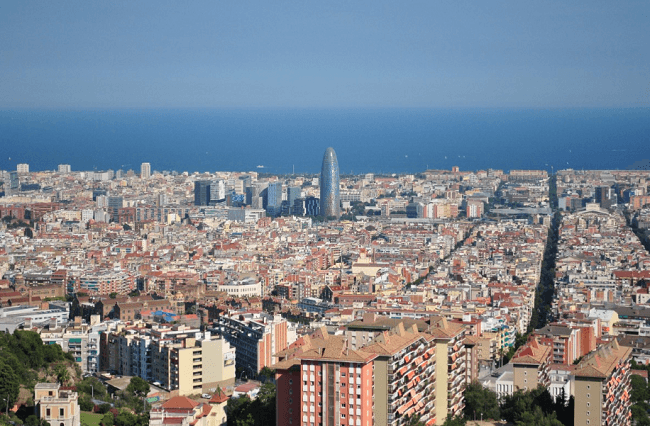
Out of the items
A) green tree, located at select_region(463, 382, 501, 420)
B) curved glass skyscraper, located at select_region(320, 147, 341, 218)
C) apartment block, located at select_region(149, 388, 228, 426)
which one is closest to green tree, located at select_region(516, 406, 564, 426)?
green tree, located at select_region(463, 382, 501, 420)

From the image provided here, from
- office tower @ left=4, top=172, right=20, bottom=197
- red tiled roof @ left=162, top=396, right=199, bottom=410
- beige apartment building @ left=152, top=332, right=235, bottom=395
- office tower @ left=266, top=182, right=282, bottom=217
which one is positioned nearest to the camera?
red tiled roof @ left=162, top=396, right=199, bottom=410

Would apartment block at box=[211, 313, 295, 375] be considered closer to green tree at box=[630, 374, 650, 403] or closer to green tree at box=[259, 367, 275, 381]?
green tree at box=[259, 367, 275, 381]

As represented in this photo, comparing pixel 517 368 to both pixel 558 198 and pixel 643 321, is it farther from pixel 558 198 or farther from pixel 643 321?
pixel 558 198

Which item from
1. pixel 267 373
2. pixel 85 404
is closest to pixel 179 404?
pixel 85 404

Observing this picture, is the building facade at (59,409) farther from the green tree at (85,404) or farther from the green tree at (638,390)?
the green tree at (638,390)

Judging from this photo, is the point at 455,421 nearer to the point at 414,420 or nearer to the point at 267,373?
the point at 414,420

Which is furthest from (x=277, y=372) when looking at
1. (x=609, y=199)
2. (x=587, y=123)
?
(x=587, y=123)

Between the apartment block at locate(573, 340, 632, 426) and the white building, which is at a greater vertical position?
the apartment block at locate(573, 340, 632, 426)
